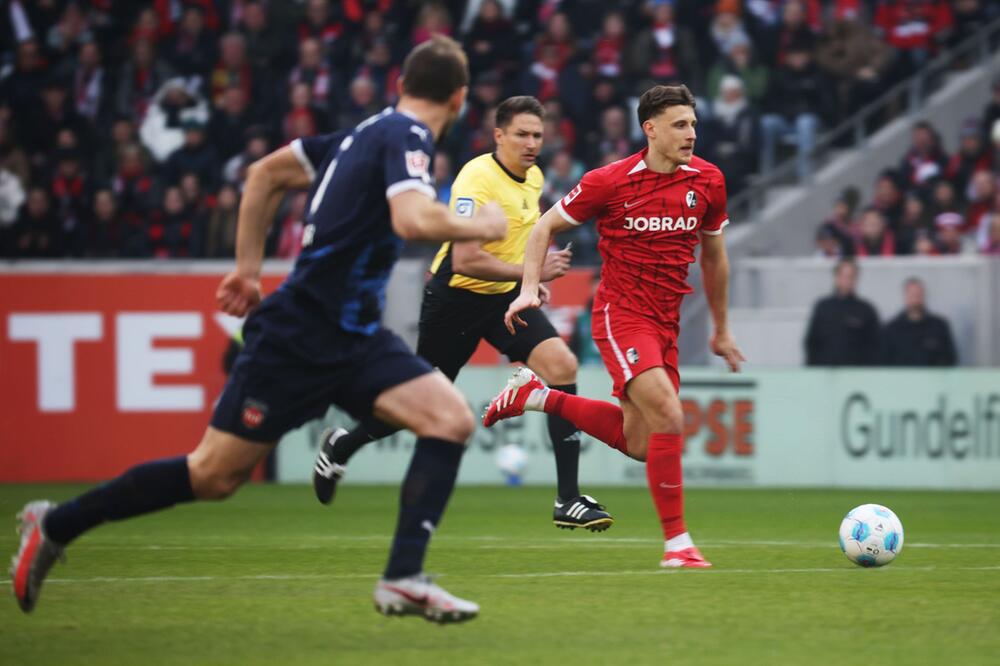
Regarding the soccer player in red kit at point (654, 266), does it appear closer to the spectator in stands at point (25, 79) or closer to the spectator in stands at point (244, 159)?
the spectator in stands at point (244, 159)

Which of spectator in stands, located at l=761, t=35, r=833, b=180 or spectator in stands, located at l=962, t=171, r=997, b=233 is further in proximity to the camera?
spectator in stands, located at l=761, t=35, r=833, b=180

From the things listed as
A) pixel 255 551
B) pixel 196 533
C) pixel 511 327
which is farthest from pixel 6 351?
pixel 511 327

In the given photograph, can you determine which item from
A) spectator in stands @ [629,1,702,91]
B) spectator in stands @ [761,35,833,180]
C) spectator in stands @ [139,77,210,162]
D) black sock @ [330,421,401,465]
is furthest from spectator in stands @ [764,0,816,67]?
black sock @ [330,421,401,465]

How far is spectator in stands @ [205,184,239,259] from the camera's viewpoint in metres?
17.2

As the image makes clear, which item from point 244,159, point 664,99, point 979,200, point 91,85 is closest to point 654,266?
point 664,99

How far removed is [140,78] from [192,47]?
714mm

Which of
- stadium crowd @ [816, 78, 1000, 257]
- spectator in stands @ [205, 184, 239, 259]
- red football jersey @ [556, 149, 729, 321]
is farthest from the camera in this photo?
spectator in stands @ [205, 184, 239, 259]

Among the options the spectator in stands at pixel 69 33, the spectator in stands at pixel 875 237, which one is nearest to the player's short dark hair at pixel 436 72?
the spectator in stands at pixel 875 237

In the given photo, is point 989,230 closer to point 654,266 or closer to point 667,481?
point 654,266

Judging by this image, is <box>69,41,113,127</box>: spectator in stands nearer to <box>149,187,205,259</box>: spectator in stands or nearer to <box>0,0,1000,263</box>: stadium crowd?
<box>0,0,1000,263</box>: stadium crowd

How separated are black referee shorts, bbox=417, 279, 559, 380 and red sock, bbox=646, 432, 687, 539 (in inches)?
76.7

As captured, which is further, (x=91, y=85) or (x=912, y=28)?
(x=912, y=28)

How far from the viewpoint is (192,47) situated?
65.4 ft

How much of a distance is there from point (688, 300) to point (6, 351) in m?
6.58
